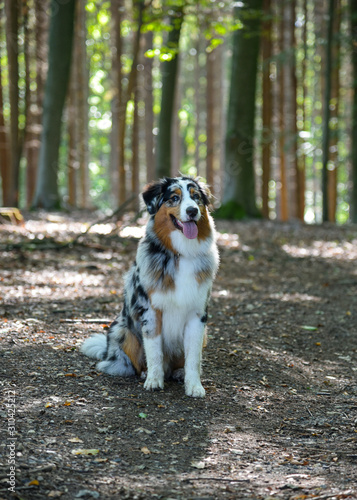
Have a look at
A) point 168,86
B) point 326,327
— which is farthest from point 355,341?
point 168,86

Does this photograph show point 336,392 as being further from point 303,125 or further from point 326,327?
point 303,125

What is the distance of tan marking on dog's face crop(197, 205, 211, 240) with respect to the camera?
17.0ft

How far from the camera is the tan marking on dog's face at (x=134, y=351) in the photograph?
5.51m

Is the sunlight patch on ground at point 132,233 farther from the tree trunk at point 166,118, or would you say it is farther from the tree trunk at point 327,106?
the tree trunk at point 327,106

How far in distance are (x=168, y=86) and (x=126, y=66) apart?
49.3ft

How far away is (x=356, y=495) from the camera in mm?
3506

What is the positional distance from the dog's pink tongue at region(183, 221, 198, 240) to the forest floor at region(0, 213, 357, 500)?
1.47 meters

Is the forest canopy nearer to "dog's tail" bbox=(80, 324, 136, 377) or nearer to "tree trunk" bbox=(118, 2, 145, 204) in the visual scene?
"tree trunk" bbox=(118, 2, 145, 204)

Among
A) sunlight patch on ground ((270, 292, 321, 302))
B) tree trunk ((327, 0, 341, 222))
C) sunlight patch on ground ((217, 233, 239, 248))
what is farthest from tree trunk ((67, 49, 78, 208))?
sunlight patch on ground ((270, 292, 321, 302))

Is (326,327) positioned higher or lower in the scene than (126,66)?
lower

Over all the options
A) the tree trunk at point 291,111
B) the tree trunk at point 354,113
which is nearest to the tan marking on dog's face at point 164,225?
the tree trunk at point 354,113

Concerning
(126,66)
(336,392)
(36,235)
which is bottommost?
(336,392)
